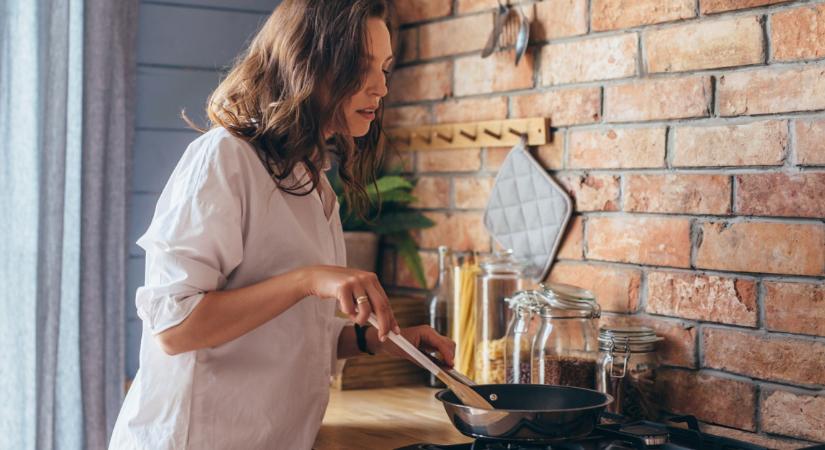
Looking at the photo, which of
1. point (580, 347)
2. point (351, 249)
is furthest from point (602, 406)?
point (351, 249)

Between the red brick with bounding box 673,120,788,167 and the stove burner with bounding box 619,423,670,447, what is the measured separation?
0.47m

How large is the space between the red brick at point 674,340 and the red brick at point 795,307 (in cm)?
16

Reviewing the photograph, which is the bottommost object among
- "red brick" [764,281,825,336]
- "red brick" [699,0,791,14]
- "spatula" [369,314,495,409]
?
"spatula" [369,314,495,409]

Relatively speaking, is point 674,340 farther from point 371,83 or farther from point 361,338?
point 371,83

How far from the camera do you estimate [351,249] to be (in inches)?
91.2

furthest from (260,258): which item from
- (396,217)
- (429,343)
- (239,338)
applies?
(396,217)

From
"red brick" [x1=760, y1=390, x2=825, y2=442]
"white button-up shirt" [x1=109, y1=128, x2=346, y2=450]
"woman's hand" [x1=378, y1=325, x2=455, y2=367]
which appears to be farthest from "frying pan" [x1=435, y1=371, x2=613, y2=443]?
"red brick" [x1=760, y1=390, x2=825, y2=442]

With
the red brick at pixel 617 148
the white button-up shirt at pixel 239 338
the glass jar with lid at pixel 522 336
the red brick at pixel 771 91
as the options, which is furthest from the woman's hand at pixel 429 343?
the red brick at pixel 771 91

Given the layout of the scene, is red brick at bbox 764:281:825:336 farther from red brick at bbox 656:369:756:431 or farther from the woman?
the woman

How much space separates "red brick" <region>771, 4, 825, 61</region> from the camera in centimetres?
152

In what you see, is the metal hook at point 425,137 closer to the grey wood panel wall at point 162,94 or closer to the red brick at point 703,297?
the grey wood panel wall at point 162,94

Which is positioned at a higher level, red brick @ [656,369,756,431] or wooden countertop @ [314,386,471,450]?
red brick @ [656,369,756,431]

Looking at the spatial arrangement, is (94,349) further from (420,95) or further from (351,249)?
(420,95)

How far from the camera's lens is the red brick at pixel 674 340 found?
5.66ft
